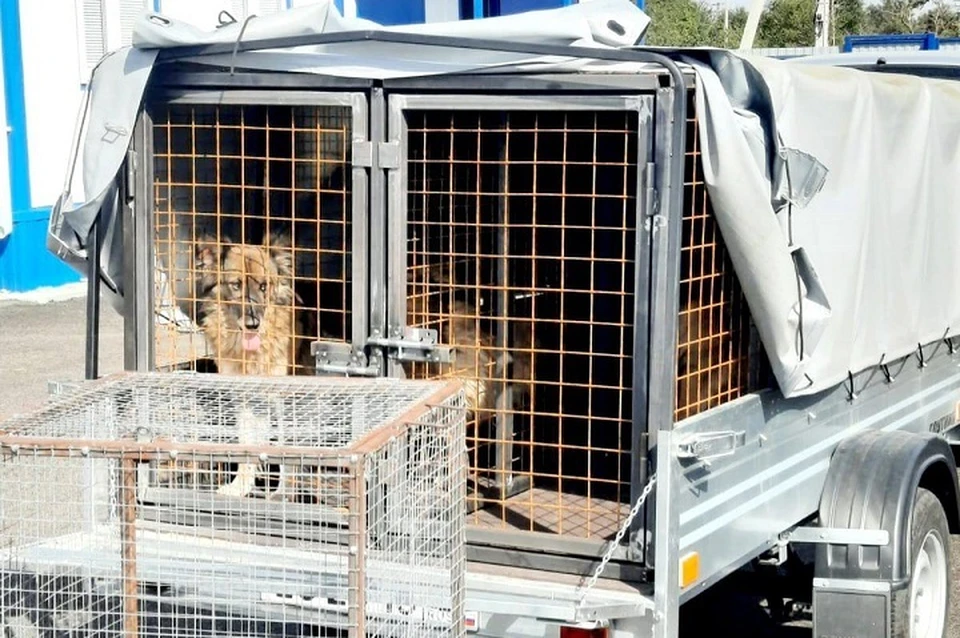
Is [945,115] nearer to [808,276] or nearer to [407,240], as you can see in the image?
[808,276]

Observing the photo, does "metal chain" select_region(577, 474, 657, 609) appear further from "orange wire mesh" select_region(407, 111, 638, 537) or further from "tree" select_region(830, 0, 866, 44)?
"tree" select_region(830, 0, 866, 44)

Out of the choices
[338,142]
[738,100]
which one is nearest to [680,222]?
[738,100]

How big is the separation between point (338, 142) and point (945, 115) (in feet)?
9.44

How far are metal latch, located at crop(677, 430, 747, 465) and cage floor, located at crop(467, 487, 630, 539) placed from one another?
387 mm

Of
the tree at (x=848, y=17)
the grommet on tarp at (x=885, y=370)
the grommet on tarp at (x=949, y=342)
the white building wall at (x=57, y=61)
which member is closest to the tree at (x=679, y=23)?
the tree at (x=848, y=17)

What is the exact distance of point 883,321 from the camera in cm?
560

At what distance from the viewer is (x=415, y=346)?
453 centimetres

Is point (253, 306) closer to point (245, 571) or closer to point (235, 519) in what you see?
point (235, 519)

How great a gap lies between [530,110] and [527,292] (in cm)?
81

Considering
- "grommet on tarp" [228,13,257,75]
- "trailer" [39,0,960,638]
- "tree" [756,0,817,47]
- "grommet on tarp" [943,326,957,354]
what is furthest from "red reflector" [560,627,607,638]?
"tree" [756,0,817,47]

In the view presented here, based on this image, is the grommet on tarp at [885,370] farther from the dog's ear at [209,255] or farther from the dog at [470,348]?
the dog's ear at [209,255]

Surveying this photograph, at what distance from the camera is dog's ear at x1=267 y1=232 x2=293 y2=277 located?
5027mm

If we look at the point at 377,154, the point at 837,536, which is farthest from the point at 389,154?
the point at 837,536

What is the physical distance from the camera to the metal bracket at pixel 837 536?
16.2ft
